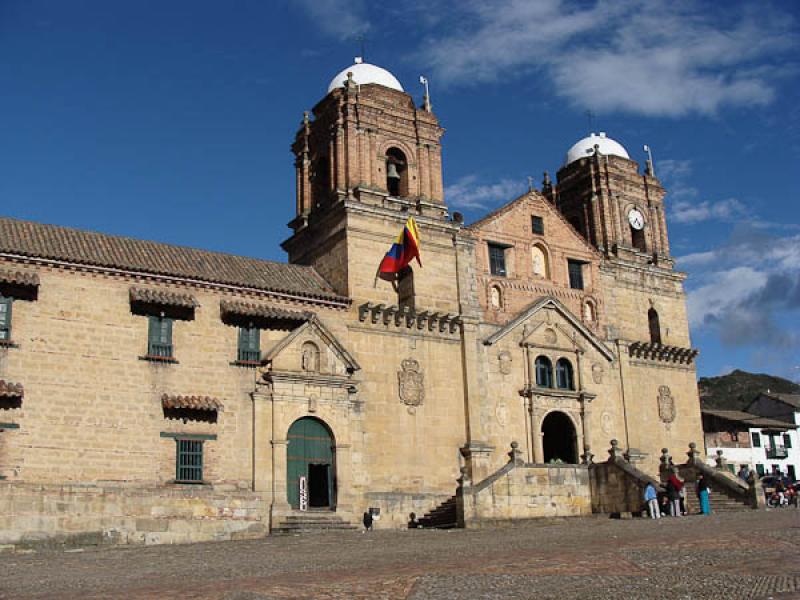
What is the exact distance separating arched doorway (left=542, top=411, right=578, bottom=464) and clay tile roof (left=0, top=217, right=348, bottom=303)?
432 inches

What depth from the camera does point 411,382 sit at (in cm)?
3328

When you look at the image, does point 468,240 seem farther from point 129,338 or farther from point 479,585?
point 479,585

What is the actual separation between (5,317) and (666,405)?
88.9ft

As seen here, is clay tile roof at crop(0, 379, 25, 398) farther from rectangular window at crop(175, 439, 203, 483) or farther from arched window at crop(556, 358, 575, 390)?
arched window at crop(556, 358, 575, 390)

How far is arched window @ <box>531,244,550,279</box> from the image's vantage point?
38.7 meters

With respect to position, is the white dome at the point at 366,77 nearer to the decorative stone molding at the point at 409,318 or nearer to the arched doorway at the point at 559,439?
the decorative stone molding at the point at 409,318

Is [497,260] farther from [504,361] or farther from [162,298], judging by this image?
[162,298]

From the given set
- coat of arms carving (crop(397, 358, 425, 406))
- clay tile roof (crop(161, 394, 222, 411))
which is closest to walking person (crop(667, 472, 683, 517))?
coat of arms carving (crop(397, 358, 425, 406))

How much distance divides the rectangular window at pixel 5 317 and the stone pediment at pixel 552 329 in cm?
1763

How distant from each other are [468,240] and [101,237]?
13886 mm

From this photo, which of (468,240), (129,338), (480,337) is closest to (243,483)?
(129,338)

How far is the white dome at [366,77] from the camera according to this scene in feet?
125

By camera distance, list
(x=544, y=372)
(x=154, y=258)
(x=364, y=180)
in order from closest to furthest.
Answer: (x=154, y=258), (x=364, y=180), (x=544, y=372)

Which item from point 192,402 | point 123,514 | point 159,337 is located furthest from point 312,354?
point 123,514
